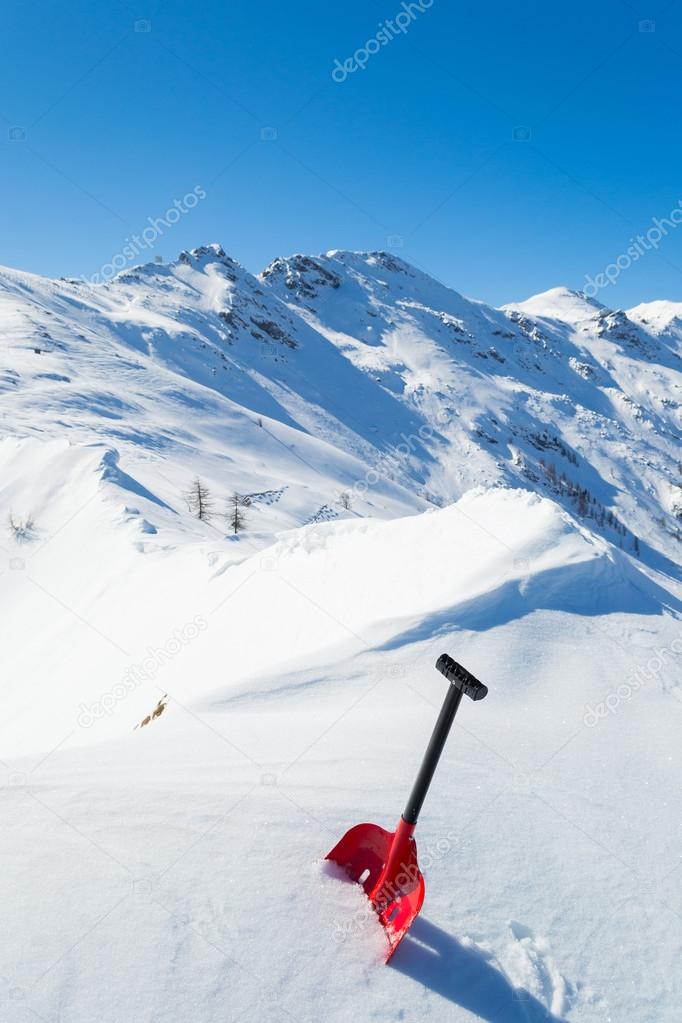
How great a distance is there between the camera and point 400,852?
2943 millimetres

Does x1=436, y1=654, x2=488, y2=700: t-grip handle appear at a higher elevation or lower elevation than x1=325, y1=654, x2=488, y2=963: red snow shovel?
higher

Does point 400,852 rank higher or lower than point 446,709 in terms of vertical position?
lower

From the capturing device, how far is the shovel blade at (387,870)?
2.79 m

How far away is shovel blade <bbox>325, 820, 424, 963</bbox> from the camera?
279cm

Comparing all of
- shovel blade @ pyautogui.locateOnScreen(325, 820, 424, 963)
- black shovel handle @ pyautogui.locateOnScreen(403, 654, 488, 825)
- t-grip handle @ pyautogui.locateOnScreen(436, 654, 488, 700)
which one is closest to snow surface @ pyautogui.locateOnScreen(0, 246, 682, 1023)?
shovel blade @ pyautogui.locateOnScreen(325, 820, 424, 963)

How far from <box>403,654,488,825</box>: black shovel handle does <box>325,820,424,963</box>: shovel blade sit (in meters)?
0.18

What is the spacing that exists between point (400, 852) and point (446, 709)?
0.90m

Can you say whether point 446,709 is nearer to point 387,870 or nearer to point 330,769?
point 387,870

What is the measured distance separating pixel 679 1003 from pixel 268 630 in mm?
5969

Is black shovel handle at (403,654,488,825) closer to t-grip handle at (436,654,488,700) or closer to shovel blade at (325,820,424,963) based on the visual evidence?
t-grip handle at (436,654,488,700)

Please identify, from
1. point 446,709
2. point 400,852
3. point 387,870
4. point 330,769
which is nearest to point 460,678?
point 446,709

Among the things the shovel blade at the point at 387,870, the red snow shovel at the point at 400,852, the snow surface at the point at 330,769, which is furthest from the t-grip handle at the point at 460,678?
the snow surface at the point at 330,769

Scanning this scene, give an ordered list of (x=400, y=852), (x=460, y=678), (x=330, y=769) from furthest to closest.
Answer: (x=330, y=769) < (x=400, y=852) < (x=460, y=678)

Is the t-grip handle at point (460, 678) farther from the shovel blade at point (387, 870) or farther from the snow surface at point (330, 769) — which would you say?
the snow surface at point (330, 769)
